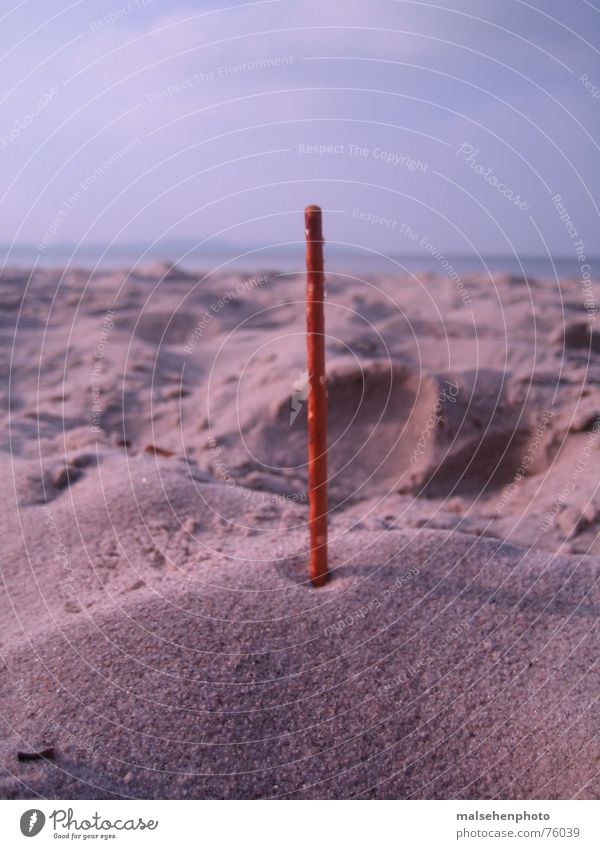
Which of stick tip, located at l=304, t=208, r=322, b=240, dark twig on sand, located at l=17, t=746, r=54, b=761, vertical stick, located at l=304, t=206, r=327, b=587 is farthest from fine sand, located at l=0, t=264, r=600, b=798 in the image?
stick tip, located at l=304, t=208, r=322, b=240

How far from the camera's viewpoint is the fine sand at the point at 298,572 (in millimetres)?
1606

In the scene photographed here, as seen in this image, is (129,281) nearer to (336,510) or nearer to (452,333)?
(452,333)

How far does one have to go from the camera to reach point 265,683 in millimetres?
1737

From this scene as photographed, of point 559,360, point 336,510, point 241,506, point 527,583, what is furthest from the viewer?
point 559,360

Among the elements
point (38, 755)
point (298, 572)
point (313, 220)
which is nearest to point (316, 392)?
point (313, 220)

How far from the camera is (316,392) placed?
74.7 inches

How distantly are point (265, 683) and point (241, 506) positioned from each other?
971 mm

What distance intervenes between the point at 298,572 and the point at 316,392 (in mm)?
505

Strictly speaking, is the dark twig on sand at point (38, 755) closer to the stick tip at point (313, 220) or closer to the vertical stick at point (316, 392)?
the vertical stick at point (316, 392)

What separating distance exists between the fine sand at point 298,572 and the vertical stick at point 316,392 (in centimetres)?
11

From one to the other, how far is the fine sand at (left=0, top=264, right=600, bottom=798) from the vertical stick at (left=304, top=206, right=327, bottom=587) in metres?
0.11

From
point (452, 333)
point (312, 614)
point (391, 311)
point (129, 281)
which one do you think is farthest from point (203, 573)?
point (129, 281)

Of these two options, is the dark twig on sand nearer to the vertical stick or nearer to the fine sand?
the fine sand

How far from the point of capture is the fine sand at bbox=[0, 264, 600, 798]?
5.27 ft
